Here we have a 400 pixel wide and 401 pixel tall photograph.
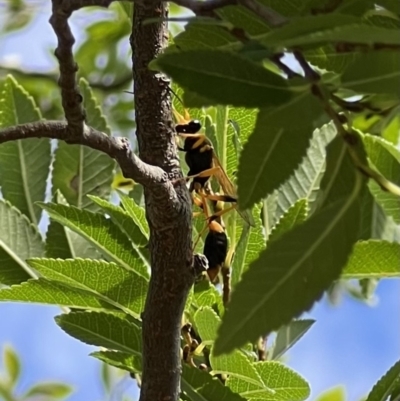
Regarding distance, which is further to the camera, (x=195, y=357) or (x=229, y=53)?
(x=195, y=357)

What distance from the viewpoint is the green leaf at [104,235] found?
2.75 feet

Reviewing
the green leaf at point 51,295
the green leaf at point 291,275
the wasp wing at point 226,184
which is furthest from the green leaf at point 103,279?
the green leaf at point 291,275

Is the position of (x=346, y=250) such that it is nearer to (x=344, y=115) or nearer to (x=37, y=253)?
(x=344, y=115)

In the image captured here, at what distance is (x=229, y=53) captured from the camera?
1.54 feet

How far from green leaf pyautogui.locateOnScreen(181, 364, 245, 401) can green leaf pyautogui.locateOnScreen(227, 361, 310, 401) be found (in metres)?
0.03

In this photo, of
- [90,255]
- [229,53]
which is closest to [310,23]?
[229,53]

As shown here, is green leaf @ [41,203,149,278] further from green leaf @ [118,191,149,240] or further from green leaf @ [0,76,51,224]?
green leaf @ [0,76,51,224]

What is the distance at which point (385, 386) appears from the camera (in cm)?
73

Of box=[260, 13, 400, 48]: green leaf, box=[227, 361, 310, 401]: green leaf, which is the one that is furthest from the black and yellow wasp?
box=[260, 13, 400, 48]: green leaf

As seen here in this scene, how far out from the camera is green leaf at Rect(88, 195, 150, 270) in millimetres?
863

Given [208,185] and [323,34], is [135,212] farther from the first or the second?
[323,34]

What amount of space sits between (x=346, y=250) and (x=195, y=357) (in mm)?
364

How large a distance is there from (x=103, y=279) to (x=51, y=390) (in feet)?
3.71

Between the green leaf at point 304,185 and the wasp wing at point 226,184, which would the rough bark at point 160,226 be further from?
the green leaf at point 304,185
